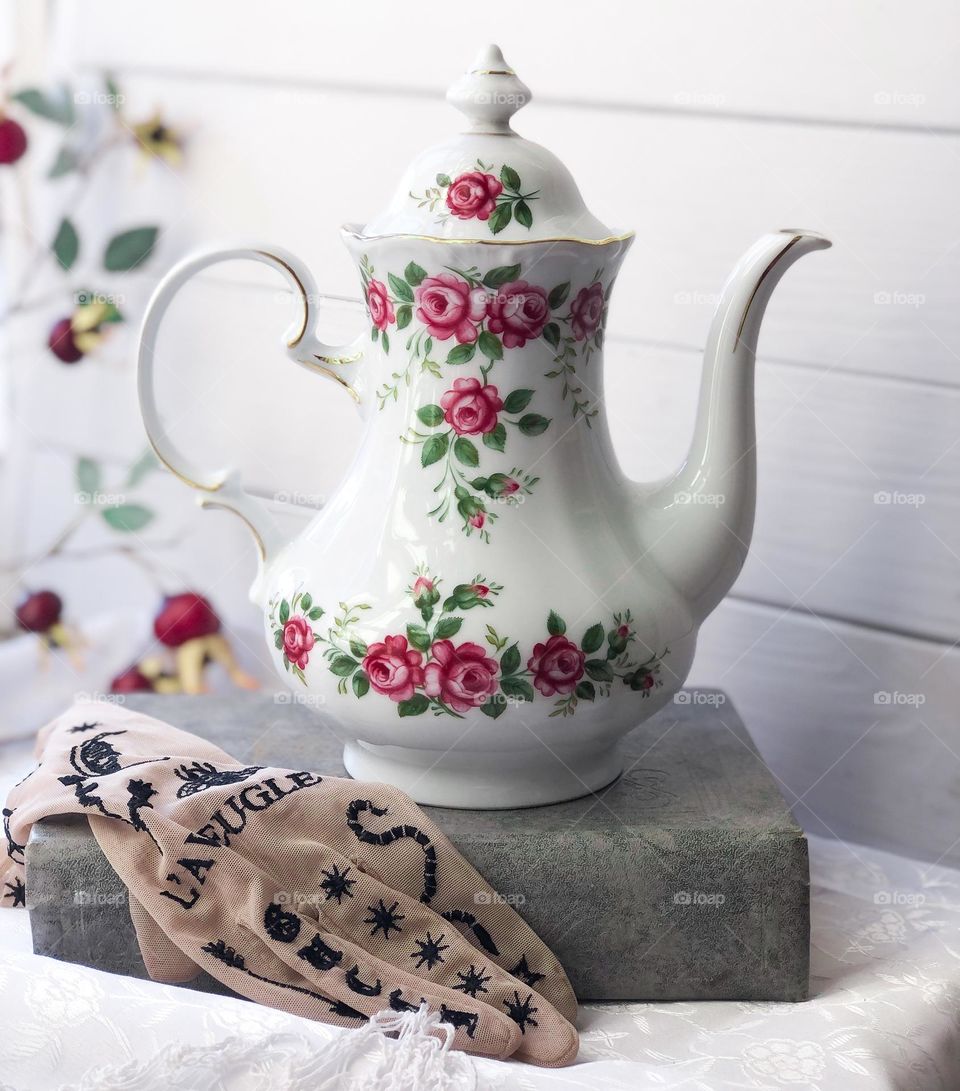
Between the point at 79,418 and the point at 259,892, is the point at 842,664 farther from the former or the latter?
the point at 79,418

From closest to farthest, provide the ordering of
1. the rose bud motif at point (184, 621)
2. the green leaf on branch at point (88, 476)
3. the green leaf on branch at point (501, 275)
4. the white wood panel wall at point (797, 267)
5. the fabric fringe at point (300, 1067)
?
the fabric fringe at point (300, 1067), the green leaf on branch at point (501, 275), the white wood panel wall at point (797, 267), the rose bud motif at point (184, 621), the green leaf on branch at point (88, 476)

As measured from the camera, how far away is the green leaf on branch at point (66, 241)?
1.20m

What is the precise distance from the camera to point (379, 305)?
0.71m

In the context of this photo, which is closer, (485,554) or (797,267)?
(485,554)

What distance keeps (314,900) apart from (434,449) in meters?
0.24

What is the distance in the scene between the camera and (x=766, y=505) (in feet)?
3.09

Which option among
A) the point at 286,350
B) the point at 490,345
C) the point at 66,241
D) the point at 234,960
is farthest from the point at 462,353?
the point at 66,241

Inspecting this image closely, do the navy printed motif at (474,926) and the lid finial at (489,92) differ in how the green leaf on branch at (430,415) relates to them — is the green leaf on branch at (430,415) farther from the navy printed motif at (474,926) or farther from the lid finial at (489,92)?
the navy printed motif at (474,926)

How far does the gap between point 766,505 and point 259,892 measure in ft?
1.55

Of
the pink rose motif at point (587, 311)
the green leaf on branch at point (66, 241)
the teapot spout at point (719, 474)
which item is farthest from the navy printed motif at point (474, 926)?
the green leaf on branch at point (66, 241)

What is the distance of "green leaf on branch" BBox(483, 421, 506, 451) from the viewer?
2.28 feet

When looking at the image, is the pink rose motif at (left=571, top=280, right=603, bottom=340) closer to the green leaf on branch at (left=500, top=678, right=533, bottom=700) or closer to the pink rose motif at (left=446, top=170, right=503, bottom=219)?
the pink rose motif at (left=446, top=170, right=503, bottom=219)

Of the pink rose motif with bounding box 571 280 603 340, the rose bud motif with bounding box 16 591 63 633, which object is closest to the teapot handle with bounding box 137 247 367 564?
the pink rose motif with bounding box 571 280 603 340

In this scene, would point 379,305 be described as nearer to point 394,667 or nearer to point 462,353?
point 462,353
